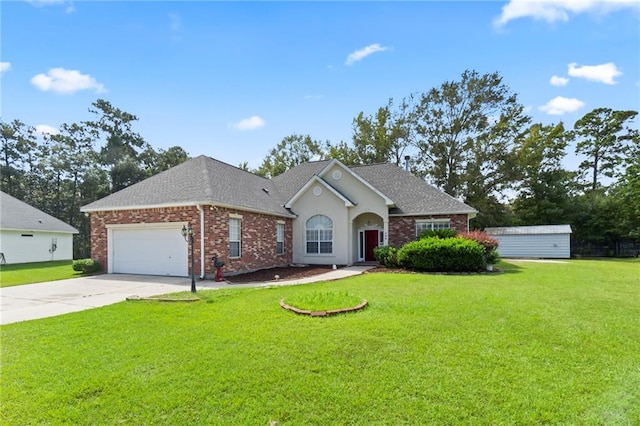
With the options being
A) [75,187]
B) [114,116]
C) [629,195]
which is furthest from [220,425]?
[114,116]

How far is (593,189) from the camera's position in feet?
112

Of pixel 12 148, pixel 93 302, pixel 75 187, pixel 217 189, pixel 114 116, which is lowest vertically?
pixel 93 302

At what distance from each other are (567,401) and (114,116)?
44.3 metres

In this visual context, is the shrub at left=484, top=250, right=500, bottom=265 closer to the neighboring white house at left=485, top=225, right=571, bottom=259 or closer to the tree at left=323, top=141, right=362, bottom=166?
the neighboring white house at left=485, top=225, right=571, bottom=259

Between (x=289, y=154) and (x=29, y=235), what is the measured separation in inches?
933

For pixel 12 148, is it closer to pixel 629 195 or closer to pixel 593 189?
pixel 629 195

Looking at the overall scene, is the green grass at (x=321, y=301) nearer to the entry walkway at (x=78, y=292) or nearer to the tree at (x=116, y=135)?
the entry walkway at (x=78, y=292)

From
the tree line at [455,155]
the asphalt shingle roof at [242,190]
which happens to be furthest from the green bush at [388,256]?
the tree line at [455,155]

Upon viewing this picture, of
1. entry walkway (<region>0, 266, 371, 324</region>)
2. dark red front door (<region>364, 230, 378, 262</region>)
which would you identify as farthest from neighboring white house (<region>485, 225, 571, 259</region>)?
entry walkway (<region>0, 266, 371, 324</region>)

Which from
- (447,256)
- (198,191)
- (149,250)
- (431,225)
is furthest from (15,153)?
(447,256)

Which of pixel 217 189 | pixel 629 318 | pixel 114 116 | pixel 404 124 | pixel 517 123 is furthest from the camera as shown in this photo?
pixel 114 116

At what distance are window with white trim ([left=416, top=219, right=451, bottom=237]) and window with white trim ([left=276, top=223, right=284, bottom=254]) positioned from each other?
23.4 feet

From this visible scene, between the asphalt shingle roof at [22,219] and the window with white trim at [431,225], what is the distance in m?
25.2

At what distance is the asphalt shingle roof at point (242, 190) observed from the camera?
46.5ft
